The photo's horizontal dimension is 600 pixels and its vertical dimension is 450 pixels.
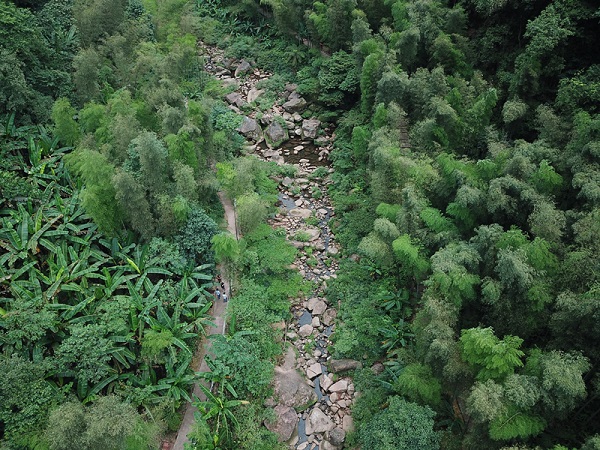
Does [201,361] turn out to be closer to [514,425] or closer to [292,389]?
[292,389]

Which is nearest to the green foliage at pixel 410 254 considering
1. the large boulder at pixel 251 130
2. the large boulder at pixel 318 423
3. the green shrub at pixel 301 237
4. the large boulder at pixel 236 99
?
the large boulder at pixel 318 423

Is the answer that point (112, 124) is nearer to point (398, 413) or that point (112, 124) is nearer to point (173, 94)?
point (173, 94)

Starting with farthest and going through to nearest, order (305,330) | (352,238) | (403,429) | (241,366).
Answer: (352,238) < (305,330) < (241,366) < (403,429)

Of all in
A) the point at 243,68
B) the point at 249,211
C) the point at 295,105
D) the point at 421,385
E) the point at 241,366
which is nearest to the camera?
the point at 421,385

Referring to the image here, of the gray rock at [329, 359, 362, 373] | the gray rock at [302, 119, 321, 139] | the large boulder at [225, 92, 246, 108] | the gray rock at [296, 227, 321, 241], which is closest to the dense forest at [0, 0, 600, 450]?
the gray rock at [329, 359, 362, 373]

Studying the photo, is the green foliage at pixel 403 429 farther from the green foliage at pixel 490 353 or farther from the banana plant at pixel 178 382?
the banana plant at pixel 178 382

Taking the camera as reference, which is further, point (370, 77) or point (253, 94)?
point (253, 94)

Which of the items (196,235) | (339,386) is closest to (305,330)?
(339,386)
